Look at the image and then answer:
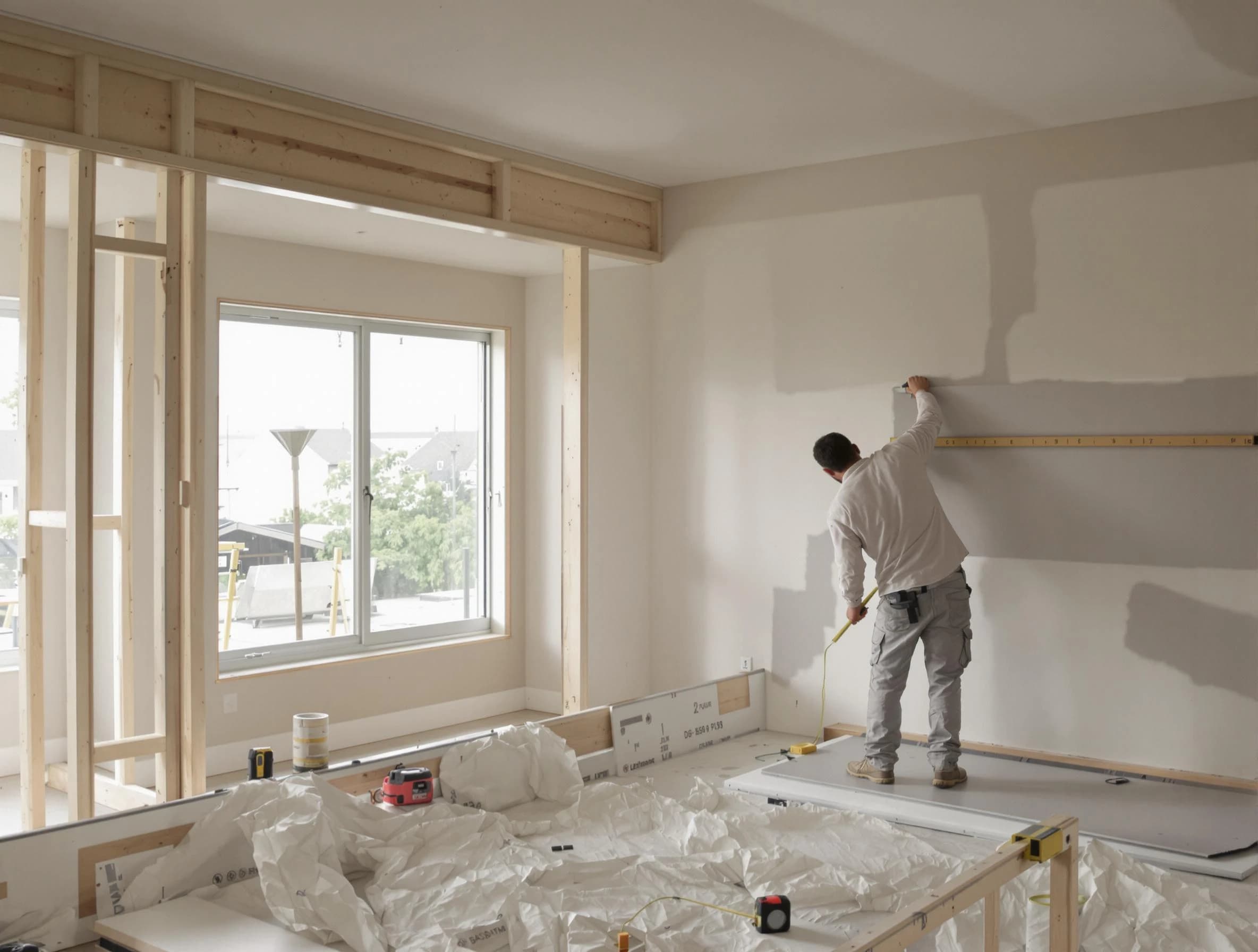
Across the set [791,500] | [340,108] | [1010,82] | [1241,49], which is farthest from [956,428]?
[340,108]

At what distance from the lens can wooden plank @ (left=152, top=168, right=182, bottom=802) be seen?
13.7ft

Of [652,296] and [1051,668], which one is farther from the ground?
[652,296]

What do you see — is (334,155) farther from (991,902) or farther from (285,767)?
(991,902)

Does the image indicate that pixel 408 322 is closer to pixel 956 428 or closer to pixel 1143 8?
pixel 956 428

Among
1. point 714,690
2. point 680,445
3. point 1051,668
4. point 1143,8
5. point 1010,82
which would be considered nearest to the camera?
point 1143,8

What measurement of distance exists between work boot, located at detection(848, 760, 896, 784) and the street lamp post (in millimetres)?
3182

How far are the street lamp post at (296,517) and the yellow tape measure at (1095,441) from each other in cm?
344

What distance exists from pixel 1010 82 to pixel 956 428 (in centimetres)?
157

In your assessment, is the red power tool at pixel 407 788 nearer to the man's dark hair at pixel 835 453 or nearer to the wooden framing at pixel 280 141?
the man's dark hair at pixel 835 453

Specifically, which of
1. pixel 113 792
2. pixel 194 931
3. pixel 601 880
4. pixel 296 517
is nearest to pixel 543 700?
pixel 296 517

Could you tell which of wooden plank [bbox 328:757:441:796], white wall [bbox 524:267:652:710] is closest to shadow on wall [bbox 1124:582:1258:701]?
white wall [bbox 524:267:652:710]

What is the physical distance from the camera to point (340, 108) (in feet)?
15.1

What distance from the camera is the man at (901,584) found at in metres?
4.67

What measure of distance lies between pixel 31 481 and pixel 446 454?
2.95m
